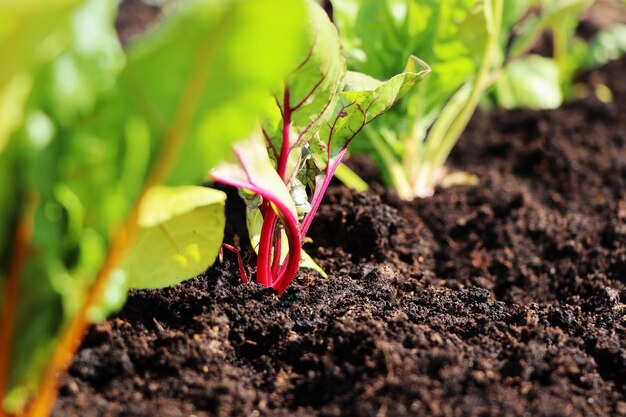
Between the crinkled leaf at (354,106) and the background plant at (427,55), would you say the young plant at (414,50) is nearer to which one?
the background plant at (427,55)

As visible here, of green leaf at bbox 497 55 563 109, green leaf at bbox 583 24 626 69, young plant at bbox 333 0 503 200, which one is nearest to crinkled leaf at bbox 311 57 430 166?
young plant at bbox 333 0 503 200

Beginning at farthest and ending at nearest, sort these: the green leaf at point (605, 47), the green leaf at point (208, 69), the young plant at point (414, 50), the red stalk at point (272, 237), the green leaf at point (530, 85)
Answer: the green leaf at point (605, 47)
the green leaf at point (530, 85)
the young plant at point (414, 50)
the red stalk at point (272, 237)
the green leaf at point (208, 69)

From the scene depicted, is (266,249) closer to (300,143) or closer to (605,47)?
(300,143)

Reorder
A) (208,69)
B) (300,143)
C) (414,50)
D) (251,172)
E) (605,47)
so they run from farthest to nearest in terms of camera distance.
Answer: (605,47)
(414,50)
(300,143)
(251,172)
(208,69)

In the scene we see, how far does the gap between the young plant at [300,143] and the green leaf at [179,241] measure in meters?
0.06

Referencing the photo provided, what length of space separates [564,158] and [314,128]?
1412mm

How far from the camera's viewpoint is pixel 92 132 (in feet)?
3.24

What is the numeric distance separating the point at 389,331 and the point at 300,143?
15.3 inches

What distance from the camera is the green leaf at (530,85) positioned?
2.74 m

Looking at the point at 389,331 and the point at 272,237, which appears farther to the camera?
the point at 272,237

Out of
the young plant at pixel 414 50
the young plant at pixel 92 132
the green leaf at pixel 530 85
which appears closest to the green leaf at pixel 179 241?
the young plant at pixel 92 132

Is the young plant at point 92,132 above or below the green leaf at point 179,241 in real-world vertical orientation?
above

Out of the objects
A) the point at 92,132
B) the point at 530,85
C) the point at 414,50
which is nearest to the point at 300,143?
the point at 92,132

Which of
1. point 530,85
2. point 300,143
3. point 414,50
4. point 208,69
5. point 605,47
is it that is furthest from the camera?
point 605,47
